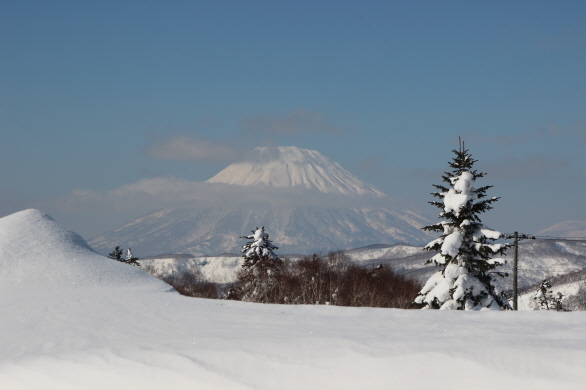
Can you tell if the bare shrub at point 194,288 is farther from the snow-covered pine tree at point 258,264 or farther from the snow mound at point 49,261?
the snow mound at point 49,261

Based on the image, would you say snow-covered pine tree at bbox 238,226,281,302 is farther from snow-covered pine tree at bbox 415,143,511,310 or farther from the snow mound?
the snow mound

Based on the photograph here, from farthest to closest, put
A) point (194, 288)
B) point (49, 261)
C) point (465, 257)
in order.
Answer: point (194, 288) < point (465, 257) < point (49, 261)

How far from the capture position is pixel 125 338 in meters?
6.13

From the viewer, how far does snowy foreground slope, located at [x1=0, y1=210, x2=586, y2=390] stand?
4.63 metres

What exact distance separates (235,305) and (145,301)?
1.38 metres

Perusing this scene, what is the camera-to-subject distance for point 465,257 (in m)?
20.1

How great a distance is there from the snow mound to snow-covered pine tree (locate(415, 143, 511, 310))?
12.9 m

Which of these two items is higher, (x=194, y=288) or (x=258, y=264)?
(x=258, y=264)

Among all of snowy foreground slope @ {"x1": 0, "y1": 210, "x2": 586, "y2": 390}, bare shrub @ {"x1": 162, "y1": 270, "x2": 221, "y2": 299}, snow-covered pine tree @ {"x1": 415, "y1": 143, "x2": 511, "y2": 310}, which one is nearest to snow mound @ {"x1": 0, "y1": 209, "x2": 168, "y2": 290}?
snowy foreground slope @ {"x1": 0, "y1": 210, "x2": 586, "y2": 390}

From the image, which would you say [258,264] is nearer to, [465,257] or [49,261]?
[465,257]

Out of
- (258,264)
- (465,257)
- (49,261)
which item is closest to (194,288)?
(258,264)

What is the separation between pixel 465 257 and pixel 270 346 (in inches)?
637

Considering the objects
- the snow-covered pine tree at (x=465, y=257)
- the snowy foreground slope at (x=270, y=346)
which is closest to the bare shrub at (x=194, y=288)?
the snow-covered pine tree at (x=465, y=257)

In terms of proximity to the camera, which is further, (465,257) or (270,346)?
(465,257)
